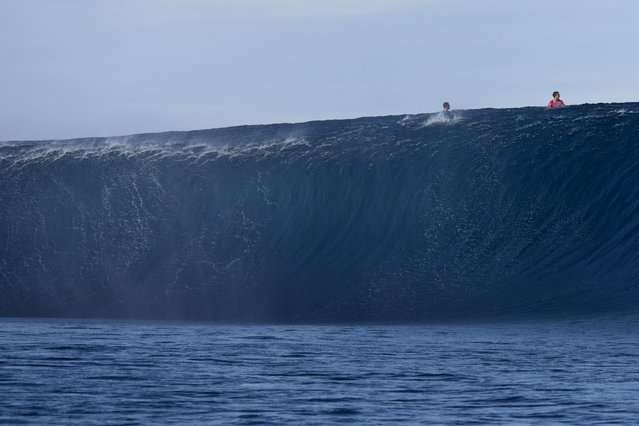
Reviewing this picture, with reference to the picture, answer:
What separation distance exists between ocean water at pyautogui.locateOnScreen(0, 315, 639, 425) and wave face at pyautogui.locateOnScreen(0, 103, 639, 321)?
11.8 ft

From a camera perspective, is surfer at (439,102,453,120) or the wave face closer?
the wave face

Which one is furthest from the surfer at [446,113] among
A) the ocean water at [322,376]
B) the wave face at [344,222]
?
the ocean water at [322,376]

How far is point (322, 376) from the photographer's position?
1047cm

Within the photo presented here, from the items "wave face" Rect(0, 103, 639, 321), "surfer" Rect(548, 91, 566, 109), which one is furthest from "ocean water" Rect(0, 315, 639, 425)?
"surfer" Rect(548, 91, 566, 109)

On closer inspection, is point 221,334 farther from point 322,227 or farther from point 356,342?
point 322,227

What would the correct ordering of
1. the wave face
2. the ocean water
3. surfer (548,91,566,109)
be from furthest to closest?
surfer (548,91,566,109) → the wave face → the ocean water

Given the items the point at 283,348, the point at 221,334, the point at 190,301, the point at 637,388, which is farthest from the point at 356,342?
the point at 190,301

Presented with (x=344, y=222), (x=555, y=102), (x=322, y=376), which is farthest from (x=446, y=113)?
(x=322, y=376)

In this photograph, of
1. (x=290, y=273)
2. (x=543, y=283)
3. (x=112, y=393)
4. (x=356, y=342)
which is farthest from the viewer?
(x=290, y=273)

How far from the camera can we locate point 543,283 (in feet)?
61.1

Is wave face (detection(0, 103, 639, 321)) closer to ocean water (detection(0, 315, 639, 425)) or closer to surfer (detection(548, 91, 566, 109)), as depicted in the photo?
surfer (detection(548, 91, 566, 109))

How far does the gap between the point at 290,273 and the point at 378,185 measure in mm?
3233

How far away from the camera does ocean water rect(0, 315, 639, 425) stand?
8.41 metres

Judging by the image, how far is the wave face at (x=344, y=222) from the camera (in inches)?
758
